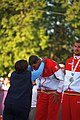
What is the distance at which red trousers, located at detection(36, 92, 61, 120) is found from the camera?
29.5 ft

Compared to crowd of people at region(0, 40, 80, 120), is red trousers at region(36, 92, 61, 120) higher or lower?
lower

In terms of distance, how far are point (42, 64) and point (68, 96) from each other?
2.37 feet

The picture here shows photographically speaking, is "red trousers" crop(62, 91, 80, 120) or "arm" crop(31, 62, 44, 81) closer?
"arm" crop(31, 62, 44, 81)

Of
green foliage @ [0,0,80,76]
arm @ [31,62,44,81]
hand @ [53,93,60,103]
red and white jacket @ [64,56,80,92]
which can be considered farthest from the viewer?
green foliage @ [0,0,80,76]

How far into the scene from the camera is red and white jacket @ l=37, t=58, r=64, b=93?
29.1 ft

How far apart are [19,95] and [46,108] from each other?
161 cm

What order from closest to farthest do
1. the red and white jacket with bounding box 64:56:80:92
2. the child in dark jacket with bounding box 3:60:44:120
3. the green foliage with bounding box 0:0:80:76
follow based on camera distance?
1. the child in dark jacket with bounding box 3:60:44:120
2. the red and white jacket with bounding box 64:56:80:92
3. the green foliage with bounding box 0:0:80:76

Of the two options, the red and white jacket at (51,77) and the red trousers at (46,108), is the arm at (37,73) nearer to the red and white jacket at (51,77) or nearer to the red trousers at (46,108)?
the red and white jacket at (51,77)

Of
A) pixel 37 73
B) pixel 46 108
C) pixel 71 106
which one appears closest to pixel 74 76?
pixel 71 106

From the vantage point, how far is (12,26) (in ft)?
113

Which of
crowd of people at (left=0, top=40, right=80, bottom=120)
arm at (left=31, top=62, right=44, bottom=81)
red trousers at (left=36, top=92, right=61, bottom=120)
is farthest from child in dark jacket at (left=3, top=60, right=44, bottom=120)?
red trousers at (left=36, top=92, right=61, bottom=120)

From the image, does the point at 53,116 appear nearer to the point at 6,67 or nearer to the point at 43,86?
the point at 43,86

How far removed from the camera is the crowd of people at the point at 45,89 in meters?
7.65

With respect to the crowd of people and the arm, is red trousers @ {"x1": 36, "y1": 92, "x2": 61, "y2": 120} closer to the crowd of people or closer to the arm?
the crowd of people
